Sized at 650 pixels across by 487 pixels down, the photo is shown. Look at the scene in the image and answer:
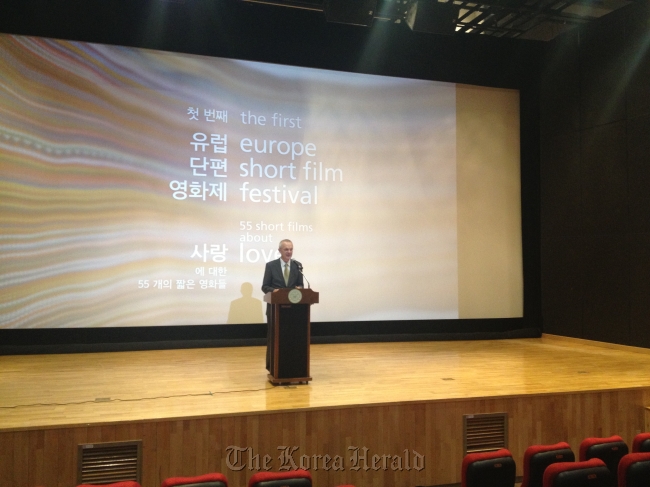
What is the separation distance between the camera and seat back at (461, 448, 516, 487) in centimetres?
229

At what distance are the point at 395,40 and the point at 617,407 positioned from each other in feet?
15.8

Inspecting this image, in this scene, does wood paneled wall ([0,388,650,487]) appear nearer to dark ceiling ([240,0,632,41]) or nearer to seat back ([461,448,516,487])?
seat back ([461,448,516,487])

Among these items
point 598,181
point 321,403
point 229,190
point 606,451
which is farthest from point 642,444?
point 598,181

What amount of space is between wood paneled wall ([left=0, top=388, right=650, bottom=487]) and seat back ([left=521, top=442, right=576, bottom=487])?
1.35 meters

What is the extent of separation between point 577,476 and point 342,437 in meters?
1.84

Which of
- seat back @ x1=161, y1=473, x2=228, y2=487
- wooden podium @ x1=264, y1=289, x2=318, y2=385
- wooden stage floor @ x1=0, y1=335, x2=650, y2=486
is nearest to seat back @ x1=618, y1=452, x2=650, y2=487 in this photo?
seat back @ x1=161, y1=473, x2=228, y2=487

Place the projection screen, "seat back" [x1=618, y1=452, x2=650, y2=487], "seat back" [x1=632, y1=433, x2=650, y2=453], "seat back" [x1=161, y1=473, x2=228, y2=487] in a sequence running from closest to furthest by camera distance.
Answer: "seat back" [x1=161, y1=473, x2=228, y2=487], "seat back" [x1=618, y1=452, x2=650, y2=487], "seat back" [x1=632, y1=433, x2=650, y2=453], the projection screen

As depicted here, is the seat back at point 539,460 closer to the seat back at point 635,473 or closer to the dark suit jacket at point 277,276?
the seat back at point 635,473

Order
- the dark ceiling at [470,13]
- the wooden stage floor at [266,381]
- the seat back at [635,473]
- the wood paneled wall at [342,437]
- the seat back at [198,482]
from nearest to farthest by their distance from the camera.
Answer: the seat back at [198,482]
the seat back at [635,473]
the wood paneled wall at [342,437]
the wooden stage floor at [266,381]
the dark ceiling at [470,13]

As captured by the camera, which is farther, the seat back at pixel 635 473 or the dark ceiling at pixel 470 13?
the dark ceiling at pixel 470 13

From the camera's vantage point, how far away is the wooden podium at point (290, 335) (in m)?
4.30

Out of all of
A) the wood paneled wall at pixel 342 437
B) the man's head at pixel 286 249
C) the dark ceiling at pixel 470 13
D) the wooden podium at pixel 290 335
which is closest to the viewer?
the wood paneled wall at pixel 342 437

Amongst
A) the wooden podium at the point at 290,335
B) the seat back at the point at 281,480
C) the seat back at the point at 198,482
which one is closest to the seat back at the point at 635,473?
the seat back at the point at 281,480

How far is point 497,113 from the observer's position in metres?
7.59
